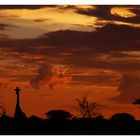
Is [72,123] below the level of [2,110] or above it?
below

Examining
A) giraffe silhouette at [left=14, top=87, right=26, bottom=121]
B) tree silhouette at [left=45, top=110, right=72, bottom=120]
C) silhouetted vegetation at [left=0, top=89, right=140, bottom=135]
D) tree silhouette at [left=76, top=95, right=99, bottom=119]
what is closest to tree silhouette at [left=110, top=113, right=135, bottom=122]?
silhouetted vegetation at [left=0, top=89, right=140, bottom=135]

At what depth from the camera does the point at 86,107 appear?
3.40m

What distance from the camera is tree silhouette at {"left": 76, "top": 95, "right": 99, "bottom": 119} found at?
3402mm

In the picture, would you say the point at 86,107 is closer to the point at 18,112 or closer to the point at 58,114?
the point at 58,114

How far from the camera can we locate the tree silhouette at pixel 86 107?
11.2 ft

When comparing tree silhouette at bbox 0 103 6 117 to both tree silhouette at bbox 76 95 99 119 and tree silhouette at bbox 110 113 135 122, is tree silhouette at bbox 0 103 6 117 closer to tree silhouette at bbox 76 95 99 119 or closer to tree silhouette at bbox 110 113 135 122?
tree silhouette at bbox 76 95 99 119

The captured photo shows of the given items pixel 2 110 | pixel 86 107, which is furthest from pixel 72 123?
pixel 2 110

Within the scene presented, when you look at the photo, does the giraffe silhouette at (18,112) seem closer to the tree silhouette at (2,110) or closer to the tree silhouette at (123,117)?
the tree silhouette at (2,110)

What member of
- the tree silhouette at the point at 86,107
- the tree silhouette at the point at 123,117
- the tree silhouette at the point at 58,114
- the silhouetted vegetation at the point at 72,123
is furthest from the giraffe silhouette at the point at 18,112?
the tree silhouette at the point at 123,117

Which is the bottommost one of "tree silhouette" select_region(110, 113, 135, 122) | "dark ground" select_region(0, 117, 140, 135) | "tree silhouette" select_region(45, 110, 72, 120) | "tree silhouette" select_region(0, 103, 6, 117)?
"dark ground" select_region(0, 117, 140, 135)

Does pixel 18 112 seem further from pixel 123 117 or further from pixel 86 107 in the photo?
pixel 123 117

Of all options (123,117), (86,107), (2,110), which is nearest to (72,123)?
(86,107)

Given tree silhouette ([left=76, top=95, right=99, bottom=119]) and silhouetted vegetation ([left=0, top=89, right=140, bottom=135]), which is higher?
tree silhouette ([left=76, top=95, right=99, bottom=119])

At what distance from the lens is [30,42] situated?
11.4ft
